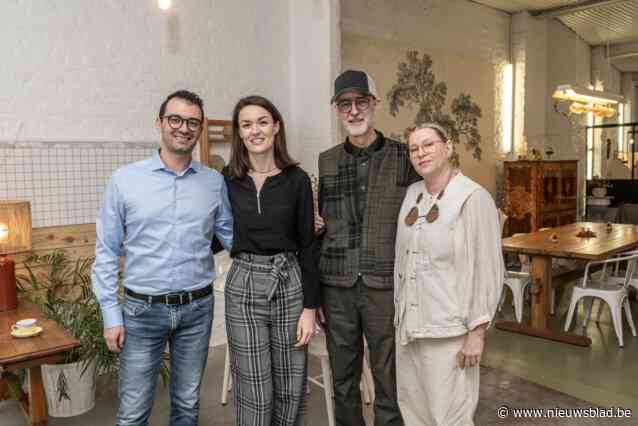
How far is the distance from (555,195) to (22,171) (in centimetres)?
680

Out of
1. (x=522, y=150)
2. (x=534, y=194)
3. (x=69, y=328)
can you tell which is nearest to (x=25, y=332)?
(x=69, y=328)

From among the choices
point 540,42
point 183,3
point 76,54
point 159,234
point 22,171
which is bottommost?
point 159,234

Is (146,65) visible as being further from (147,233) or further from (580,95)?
(580,95)

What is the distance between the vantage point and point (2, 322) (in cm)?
298

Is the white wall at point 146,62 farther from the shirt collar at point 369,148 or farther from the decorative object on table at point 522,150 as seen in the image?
the decorative object on table at point 522,150

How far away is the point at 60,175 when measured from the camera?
12.4 feet

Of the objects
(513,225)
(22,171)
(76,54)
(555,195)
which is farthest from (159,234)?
(555,195)

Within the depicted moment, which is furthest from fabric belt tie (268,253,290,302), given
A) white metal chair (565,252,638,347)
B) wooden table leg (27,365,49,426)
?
white metal chair (565,252,638,347)

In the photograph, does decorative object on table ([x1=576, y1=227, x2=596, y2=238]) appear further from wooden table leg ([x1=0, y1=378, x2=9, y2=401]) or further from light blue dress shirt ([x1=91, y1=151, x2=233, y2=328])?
wooden table leg ([x1=0, y1=378, x2=9, y2=401])

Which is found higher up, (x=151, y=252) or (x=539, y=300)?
(x=151, y=252)

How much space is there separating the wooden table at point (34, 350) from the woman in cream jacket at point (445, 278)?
5.47 feet

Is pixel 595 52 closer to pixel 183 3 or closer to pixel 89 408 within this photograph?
pixel 183 3

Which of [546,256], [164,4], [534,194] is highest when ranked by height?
[164,4]

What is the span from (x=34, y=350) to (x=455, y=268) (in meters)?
1.97
